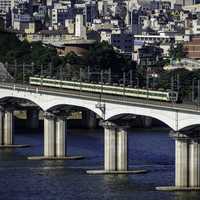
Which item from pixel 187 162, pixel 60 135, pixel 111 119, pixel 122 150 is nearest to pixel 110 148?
pixel 122 150

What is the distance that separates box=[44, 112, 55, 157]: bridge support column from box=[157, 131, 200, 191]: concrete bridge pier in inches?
738

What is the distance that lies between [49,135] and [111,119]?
34.8ft

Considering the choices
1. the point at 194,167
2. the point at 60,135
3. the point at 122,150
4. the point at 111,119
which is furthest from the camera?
the point at 60,135

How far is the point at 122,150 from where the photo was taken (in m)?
88.0

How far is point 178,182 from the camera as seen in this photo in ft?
262

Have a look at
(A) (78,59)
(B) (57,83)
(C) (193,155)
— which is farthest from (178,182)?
(A) (78,59)

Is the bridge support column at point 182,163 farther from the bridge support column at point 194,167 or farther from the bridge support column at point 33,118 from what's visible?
the bridge support column at point 33,118

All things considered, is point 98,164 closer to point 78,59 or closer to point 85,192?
point 85,192

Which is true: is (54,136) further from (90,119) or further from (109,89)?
(90,119)

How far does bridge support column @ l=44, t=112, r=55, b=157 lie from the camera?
9806 cm

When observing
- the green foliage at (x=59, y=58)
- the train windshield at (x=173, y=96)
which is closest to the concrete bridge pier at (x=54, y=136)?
the train windshield at (x=173, y=96)

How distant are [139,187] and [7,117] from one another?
31.5 meters

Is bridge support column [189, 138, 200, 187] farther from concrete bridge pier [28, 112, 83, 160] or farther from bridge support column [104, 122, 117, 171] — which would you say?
concrete bridge pier [28, 112, 83, 160]

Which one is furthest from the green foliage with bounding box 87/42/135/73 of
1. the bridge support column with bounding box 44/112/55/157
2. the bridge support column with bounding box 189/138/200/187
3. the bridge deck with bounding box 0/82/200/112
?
the bridge support column with bounding box 189/138/200/187
